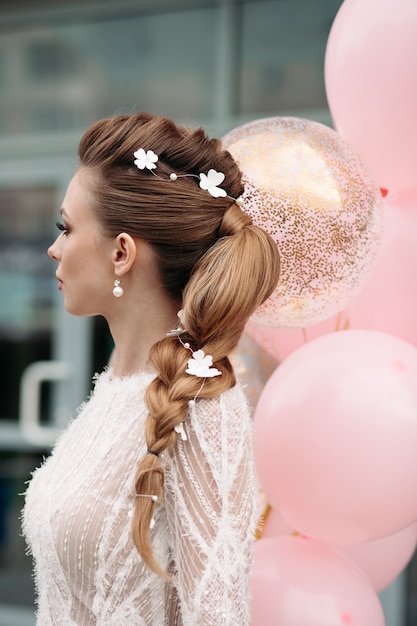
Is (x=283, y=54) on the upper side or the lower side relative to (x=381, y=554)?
upper

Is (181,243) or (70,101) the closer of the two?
(181,243)

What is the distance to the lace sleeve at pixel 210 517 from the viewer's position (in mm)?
1177

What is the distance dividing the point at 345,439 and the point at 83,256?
1.77ft

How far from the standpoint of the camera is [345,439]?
144cm

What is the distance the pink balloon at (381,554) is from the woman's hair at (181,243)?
0.70 metres

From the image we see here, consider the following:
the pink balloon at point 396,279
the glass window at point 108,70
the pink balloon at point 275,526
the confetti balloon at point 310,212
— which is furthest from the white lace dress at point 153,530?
the glass window at point 108,70

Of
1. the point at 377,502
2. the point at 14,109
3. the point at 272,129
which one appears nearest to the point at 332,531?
the point at 377,502

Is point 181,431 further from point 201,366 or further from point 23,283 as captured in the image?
point 23,283

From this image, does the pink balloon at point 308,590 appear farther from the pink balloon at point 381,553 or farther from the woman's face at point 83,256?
the woman's face at point 83,256

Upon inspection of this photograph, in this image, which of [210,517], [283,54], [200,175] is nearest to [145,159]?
[200,175]

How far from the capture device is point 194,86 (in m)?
3.84

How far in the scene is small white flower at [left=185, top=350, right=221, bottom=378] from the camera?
122 cm

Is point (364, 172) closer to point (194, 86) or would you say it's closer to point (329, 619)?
point (329, 619)

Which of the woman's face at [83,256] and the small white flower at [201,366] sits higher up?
the woman's face at [83,256]
